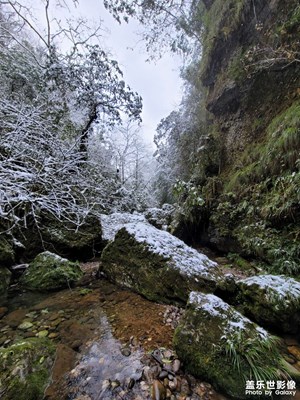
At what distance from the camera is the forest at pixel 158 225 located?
1639 mm

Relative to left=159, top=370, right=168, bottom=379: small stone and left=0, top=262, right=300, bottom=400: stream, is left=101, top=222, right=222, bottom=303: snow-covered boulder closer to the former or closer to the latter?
left=0, top=262, right=300, bottom=400: stream

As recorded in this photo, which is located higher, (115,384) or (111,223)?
(111,223)

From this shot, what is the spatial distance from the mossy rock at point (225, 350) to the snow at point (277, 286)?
0.64m

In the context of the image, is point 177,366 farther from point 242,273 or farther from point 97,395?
point 242,273

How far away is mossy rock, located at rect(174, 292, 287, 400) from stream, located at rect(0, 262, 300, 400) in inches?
4.3

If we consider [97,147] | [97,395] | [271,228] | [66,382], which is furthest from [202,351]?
[97,147]

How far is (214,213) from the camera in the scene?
6.09 m

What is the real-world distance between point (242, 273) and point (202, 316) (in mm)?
2707

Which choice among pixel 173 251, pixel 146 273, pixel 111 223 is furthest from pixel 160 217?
pixel 146 273

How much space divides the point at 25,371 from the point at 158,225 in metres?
7.08

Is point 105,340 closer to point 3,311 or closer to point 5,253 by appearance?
point 3,311

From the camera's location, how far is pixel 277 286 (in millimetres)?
2350

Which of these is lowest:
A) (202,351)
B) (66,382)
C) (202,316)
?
(66,382)

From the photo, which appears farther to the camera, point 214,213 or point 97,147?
point 97,147
